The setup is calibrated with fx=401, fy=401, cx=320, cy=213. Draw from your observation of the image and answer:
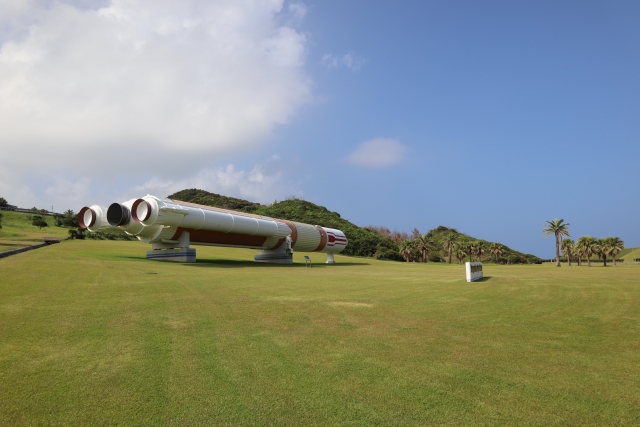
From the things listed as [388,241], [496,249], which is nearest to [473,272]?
[496,249]

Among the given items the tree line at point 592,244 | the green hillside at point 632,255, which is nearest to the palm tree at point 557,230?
the tree line at point 592,244

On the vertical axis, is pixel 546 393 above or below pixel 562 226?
below

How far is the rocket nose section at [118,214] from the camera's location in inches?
1161

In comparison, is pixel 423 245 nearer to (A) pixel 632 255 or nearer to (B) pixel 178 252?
(B) pixel 178 252

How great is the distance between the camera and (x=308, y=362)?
645 cm

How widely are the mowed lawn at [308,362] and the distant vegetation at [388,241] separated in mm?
63085

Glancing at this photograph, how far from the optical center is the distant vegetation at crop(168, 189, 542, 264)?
243 ft

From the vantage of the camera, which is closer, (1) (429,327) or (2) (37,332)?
(2) (37,332)

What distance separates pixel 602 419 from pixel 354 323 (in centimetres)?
532

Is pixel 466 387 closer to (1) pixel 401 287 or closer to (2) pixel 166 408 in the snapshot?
(2) pixel 166 408

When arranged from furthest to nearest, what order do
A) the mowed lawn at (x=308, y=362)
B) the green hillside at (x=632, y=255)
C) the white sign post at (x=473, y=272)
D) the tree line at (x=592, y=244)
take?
the green hillside at (x=632, y=255) < the tree line at (x=592, y=244) < the white sign post at (x=473, y=272) < the mowed lawn at (x=308, y=362)

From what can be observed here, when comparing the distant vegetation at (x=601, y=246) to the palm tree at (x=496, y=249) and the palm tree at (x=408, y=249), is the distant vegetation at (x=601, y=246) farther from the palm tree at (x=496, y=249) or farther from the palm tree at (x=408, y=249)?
the palm tree at (x=408, y=249)

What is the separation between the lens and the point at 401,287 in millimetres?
16391

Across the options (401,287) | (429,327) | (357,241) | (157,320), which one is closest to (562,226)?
(357,241)
